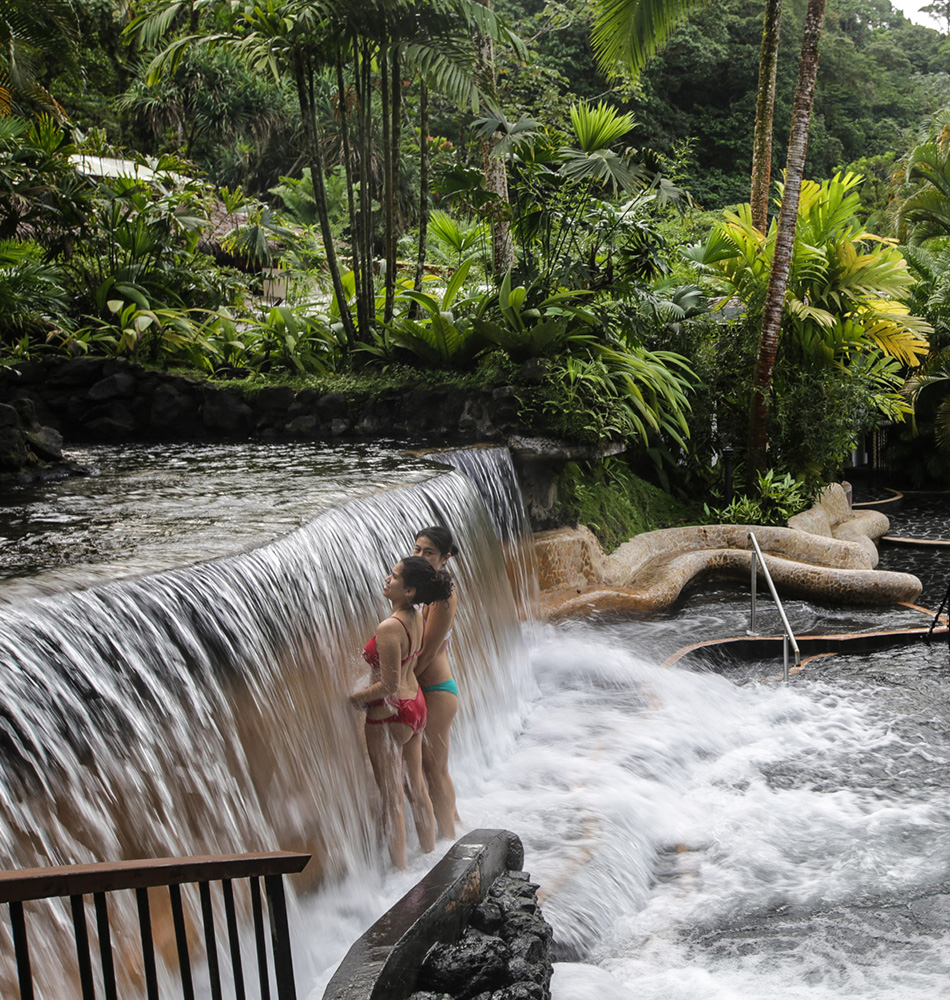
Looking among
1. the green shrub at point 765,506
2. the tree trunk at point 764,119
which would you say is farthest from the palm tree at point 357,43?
the tree trunk at point 764,119

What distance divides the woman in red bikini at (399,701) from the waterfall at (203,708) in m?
0.12

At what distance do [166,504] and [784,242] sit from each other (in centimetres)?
750

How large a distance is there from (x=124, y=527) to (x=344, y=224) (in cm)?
2057

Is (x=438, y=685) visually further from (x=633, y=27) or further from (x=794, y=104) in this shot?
(x=633, y=27)

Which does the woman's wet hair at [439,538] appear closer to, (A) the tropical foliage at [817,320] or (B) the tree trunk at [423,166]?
(B) the tree trunk at [423,166]

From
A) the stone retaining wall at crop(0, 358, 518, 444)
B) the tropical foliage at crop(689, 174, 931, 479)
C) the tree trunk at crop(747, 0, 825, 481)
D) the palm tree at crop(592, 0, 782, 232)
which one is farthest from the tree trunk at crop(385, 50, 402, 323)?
the tropical foliage at crop(689, 174, 931, 479)

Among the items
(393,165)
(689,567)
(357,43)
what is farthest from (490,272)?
(689,567)

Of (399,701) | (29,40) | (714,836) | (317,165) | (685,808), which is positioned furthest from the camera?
(29,40)

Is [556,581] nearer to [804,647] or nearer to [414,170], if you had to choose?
[804,647]

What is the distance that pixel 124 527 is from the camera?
5.17 m

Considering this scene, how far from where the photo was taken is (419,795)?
480 cm

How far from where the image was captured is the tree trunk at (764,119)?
1242cm

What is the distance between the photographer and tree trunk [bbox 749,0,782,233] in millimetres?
12422

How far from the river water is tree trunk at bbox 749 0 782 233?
22.9 ft
